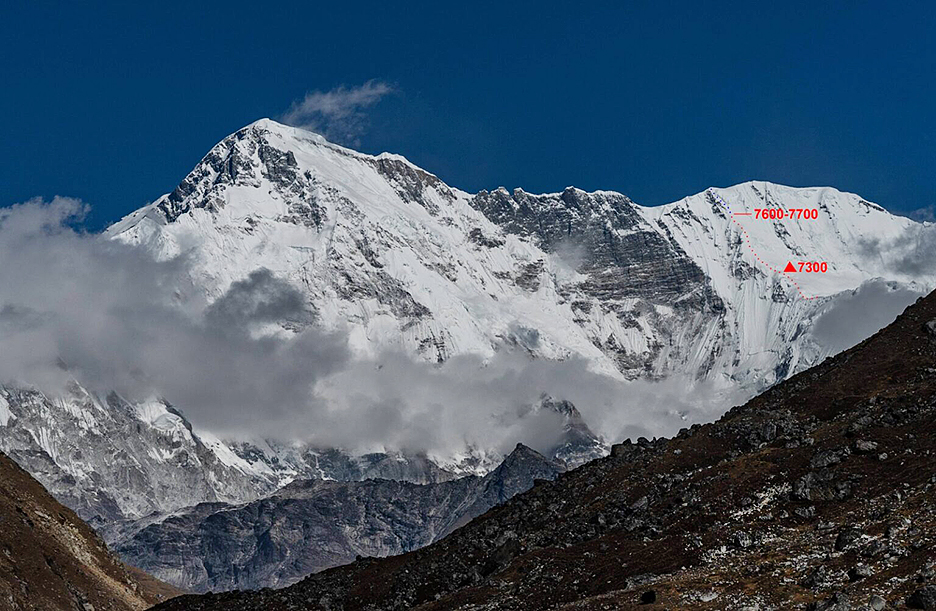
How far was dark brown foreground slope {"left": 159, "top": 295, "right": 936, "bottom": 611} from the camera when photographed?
80.1m

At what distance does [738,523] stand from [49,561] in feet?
295

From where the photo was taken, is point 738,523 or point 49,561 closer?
point 738,523

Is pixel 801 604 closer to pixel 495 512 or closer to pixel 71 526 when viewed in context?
pixel 495 512

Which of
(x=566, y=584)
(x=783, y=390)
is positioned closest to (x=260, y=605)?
(x=566, y=584)

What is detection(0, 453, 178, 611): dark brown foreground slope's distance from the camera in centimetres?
14050

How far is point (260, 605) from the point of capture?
130250 millimetres

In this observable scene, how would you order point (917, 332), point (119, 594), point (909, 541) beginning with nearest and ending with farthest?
1. point (909, 541)
2. point (917, 332)
3. point (119, 594)

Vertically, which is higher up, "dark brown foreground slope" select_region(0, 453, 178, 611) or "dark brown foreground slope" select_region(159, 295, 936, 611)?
"dark brown foreground slope" select_region(0, 453, 178, 611)

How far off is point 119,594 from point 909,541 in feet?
396

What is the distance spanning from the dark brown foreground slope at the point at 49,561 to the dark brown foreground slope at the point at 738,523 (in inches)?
603

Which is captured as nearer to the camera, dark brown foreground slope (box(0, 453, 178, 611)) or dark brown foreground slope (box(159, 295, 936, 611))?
dark brown foreground slope (box(159, 295, 936, 611))

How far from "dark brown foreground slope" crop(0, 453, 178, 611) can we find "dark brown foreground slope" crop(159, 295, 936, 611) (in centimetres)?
1531

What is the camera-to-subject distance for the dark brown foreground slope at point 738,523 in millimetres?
80062

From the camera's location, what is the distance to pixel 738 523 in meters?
103
